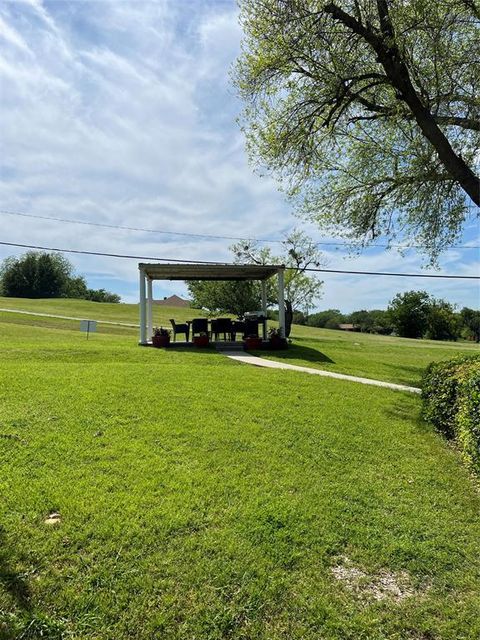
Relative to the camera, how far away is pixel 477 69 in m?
8.52

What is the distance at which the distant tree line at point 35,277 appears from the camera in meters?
68.4

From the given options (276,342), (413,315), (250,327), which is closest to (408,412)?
(276,342)

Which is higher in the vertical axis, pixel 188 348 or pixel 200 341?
pixel 200 341

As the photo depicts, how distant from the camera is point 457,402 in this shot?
5.18 metres

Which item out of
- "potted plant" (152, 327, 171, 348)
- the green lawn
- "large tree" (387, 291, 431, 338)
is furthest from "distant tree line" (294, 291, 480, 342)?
the green lawn

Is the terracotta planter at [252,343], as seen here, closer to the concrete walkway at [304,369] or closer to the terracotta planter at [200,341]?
the concrete walkway at [304,369]

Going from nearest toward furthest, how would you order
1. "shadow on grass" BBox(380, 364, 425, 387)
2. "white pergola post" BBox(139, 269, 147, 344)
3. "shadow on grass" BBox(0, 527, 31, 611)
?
"shadow on grass" BBox(0, 527, 31, 611) → "shadow on grass" BBox(380, 364, 425, 387) → "white pergola post" BBox(139, 269, 147, 344)

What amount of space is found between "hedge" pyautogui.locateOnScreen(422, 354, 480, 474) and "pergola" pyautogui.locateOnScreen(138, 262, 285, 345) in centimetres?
850

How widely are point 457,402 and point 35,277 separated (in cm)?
7541

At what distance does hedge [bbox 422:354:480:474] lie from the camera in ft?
14.7

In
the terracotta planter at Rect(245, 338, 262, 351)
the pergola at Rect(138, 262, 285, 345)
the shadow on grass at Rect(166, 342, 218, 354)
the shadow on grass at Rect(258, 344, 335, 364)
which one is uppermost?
the pergola at Rect(138, 262, 285, 345)

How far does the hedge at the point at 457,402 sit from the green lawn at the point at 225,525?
226mm

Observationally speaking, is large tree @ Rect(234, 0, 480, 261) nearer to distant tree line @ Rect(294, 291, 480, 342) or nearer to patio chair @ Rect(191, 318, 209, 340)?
patio chair @ Rect(191, 318, 209, 340)

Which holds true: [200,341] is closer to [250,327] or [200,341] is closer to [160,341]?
[160,341]
